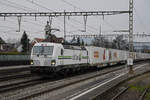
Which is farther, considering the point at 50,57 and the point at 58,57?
the point at 58,57

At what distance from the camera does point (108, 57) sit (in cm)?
3306

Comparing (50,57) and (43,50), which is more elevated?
(43,50)

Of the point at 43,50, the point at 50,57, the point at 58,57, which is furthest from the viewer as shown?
the point at 43,50

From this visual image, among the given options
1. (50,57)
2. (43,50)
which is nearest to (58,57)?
(50,57)

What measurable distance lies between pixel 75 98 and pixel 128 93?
11.9ft

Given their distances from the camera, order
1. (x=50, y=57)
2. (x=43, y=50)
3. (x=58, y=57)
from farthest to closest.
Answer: (x=43, y=50) < (x=58, y=57) < (x=50, y=57)

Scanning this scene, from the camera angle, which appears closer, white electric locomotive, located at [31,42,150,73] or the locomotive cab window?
white electric locomotive, located at [31,42,150,73]

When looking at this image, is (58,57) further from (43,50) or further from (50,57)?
(43,50)

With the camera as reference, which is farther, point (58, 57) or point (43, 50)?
point (43, 50)

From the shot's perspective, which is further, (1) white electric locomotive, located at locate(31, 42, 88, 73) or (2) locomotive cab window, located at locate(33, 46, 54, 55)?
(2) locomotive cab window, located at locate(33, 46, 54, 55)

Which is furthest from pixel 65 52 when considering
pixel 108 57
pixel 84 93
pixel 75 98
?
pixel 108 57

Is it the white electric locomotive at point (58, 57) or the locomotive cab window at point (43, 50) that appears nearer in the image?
the white electric locomotive at point (58, 57)

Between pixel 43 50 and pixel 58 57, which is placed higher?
pixel 43 50

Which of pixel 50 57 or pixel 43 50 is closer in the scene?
pixel 50 57
